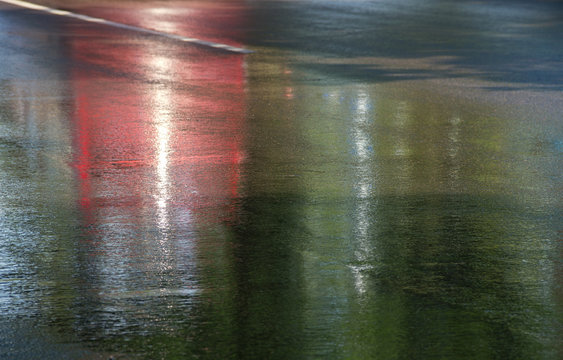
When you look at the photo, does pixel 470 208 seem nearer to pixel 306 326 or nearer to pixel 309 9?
pixel 306 326

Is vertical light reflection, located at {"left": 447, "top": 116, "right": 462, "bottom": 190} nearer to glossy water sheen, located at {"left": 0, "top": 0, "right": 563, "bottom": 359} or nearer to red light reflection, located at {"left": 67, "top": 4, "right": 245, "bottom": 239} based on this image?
glossy water sheen, located at {"left": 0, "top": 0, "right": 563, "bottom": 359}

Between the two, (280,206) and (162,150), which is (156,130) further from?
(280,206)

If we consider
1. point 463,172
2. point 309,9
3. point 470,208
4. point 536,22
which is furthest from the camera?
point 309,9

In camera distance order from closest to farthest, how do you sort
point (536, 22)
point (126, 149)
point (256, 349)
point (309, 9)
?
point (256, 349), point (126, 149), point (536, 22), point (309, 9)

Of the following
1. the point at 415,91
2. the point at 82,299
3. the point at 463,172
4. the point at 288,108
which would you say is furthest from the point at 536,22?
the point at 82,299

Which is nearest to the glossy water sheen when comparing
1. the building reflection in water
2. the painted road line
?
the building reflection in water

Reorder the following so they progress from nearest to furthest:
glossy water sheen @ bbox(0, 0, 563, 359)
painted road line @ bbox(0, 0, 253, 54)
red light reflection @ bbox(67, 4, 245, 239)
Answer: glossy water sheen @ bbox(0, 0, 563, 359) → red light reflection @ bbox(67, 4, 245, 239) → painted road line @ bbox(0, 0, 253, 54)

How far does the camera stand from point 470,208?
760 centimetres

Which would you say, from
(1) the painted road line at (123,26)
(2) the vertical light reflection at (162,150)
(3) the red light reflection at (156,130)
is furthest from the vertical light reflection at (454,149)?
(1) the painted road line at (123,26)

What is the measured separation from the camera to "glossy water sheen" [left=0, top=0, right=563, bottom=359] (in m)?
5.16

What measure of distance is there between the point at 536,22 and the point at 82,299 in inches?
689

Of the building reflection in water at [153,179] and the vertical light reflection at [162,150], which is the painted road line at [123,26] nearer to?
the building reflection in water at [153,179]

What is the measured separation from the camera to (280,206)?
7.66 metres

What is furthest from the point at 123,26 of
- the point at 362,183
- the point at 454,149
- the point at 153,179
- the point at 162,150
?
the point at 362,183
